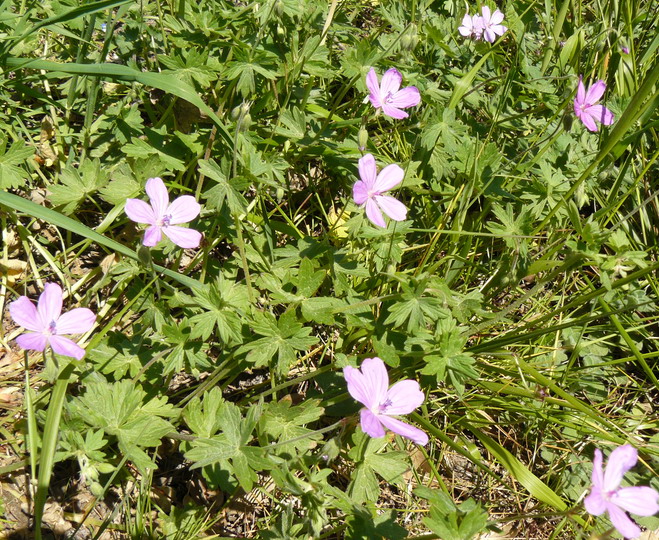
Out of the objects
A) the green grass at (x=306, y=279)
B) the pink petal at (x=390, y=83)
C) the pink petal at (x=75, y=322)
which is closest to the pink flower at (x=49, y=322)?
the pink petal at (x=75, y=322)

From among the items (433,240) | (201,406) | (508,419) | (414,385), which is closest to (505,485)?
(508,419)

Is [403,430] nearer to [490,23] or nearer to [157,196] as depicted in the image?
[157,196]

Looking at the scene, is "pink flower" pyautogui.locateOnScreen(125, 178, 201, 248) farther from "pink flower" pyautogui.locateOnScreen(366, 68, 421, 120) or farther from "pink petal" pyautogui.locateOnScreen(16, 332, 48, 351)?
"pink flower" pyautogui.locateOnScreen(366, 68, 421, 120)

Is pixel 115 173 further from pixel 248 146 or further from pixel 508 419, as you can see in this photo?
pixel 508 419

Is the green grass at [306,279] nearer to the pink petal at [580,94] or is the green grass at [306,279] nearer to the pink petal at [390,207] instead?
the pink petal at [580,94]

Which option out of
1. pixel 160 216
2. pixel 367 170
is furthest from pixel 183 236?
pixel 367 170
